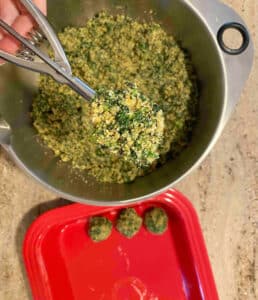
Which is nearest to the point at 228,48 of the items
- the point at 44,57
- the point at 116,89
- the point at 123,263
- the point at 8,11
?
the point at 116,89

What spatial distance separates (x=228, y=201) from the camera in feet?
3.80

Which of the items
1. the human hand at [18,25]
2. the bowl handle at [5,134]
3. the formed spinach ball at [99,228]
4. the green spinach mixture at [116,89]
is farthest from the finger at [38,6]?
the formed spinach ball at [99,228]

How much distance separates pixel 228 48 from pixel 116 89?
0.27m

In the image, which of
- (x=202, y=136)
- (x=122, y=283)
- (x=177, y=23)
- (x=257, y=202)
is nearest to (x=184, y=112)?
(x=202, y=136)

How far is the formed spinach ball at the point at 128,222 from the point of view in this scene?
111 cm

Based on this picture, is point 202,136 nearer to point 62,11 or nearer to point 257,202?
point 257,202

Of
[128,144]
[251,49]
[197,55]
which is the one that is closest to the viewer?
[128,144]

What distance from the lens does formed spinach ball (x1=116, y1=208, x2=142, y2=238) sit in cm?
111

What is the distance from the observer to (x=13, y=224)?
3.76 ft

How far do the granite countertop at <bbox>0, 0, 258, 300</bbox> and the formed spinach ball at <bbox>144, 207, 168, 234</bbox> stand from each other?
0.08 m

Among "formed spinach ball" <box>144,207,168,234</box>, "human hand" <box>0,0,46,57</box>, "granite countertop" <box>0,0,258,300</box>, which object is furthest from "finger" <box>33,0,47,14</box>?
"formed spinach ball" <box>144,207,168,234</box>

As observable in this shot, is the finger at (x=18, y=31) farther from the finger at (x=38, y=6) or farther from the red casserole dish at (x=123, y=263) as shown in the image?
the red casserole dish at (x=123, y=263)

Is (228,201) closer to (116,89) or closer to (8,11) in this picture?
(116,89)

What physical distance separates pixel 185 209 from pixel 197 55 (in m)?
0.37
